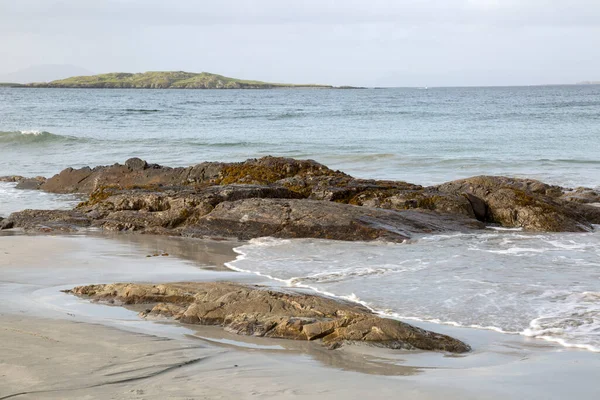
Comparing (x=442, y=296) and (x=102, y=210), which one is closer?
(x=442, y=296)

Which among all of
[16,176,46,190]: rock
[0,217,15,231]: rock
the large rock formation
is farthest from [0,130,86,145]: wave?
[0,217,15,231]: rock

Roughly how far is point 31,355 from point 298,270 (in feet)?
13.4

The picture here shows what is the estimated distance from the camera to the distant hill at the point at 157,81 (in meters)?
176

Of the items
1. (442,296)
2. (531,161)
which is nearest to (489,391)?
(442,296)

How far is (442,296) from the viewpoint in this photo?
7070 millimetres

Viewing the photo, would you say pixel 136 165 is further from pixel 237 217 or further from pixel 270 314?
pixel 270 314

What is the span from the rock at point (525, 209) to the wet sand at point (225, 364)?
6133 mm

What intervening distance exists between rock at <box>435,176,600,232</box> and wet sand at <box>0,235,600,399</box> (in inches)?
241

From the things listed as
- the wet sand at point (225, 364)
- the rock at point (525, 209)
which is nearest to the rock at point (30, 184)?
the rock at point (525, 209)

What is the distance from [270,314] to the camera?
18.8ft

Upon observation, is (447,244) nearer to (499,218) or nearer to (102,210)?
(499,218)

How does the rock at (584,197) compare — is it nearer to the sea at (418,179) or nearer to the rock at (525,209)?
the rock at (525,209)

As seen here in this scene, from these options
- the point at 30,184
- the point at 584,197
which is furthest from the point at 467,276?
the point at 30,184

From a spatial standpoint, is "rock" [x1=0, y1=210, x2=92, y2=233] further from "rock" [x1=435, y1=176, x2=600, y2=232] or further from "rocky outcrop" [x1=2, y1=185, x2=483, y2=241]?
"rock" [x1=435, y1=176, x2=600, y2=232]
